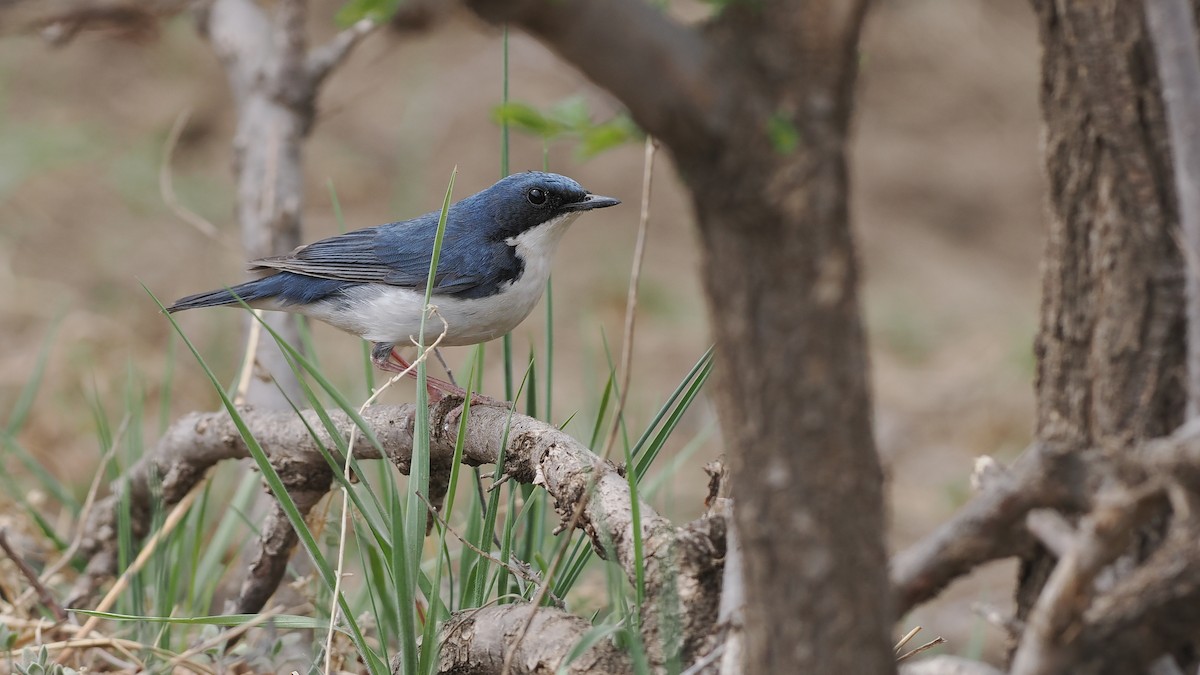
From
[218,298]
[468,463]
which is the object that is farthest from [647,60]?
[218,298]

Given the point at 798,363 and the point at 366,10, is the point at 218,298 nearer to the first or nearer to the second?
the point at 366,10

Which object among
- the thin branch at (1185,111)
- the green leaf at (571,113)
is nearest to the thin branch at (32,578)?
the green leaf at (571,113)

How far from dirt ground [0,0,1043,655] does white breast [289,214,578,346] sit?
263cm

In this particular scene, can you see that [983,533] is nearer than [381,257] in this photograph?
Yes

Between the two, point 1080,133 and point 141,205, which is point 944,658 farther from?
point 141,205

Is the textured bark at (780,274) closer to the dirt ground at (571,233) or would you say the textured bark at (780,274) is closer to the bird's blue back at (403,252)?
the bird's blue back at (403,252)

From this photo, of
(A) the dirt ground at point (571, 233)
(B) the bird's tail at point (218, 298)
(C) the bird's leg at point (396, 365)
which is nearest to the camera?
(C) the bird's leg at point (396, 365)

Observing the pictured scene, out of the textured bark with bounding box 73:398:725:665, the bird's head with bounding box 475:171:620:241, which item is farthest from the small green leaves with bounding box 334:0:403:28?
the bird's head with bounding box 475:171:620:241

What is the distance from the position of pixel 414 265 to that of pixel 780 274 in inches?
115

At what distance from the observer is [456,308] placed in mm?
3900

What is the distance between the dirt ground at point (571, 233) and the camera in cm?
756

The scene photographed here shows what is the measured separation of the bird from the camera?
4.12m

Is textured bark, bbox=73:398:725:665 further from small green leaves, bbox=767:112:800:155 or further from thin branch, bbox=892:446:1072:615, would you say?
small green leaves, bbox=767:112:800:155

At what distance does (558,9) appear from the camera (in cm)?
139
